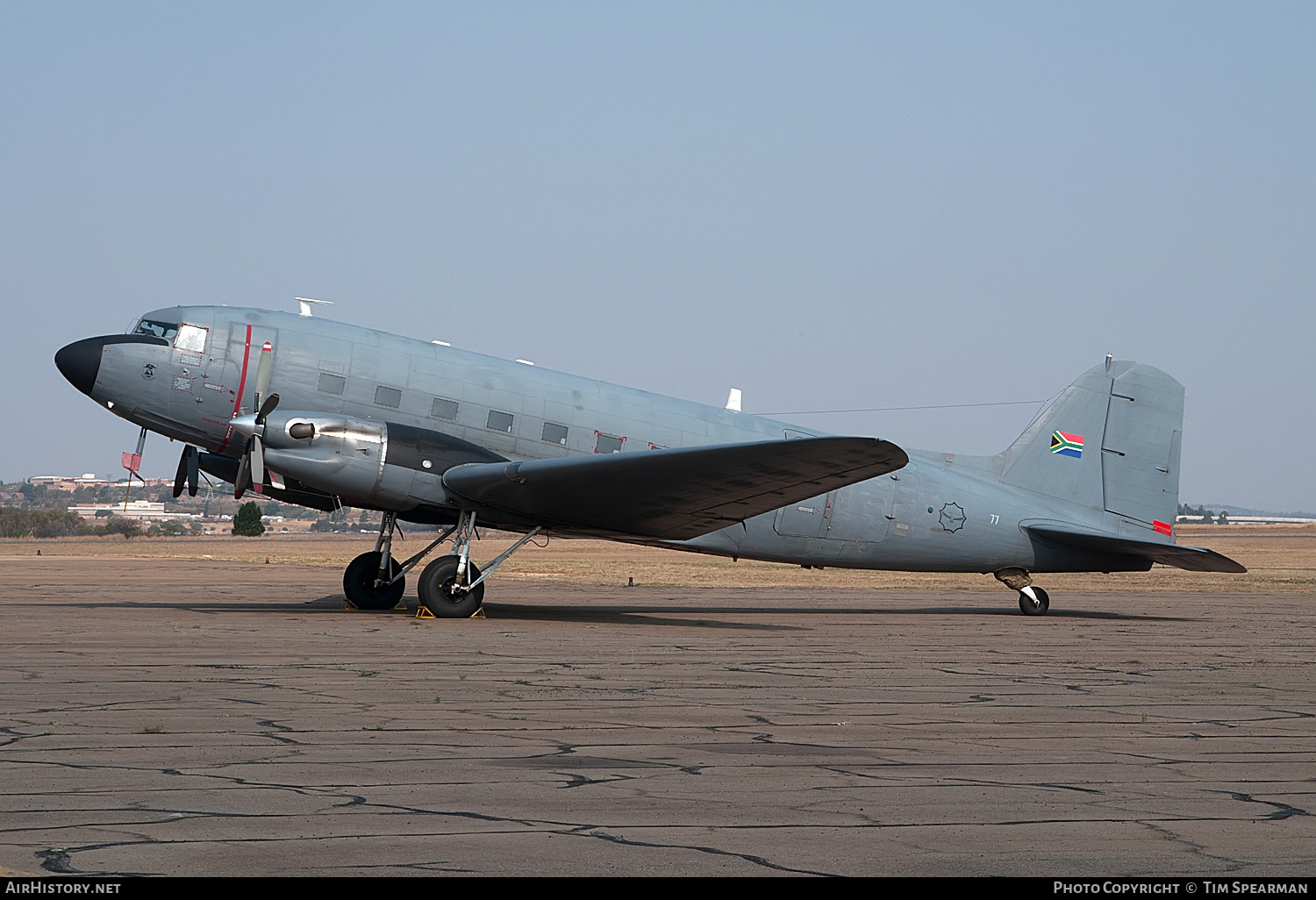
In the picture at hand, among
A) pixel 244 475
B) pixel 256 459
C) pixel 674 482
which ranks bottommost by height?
pixel 244 475

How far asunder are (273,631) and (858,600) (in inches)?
635

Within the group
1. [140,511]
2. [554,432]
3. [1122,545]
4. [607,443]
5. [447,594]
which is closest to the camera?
[447,594]

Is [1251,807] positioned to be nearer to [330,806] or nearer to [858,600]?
[330,806]

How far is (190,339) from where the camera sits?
61.6 ft

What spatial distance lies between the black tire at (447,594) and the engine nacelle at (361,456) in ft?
3.57

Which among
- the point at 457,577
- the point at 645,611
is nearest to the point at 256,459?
the point at 457,577

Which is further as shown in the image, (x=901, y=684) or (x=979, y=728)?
(x=901, y=684)

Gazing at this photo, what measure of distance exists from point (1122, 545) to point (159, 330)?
56.8ft

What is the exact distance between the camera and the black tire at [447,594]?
18.6 m

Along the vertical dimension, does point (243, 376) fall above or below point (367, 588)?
above

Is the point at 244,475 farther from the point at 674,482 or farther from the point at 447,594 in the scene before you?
the point at 674,482

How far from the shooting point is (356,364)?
19.3 m

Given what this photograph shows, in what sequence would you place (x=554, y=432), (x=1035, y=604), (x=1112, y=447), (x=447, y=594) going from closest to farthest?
(x=447, y=594) → (x=554, y=432) → (x=1035, y=604) → (x=1112, y=447)

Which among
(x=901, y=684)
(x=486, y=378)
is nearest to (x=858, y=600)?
(x=486, y=378)
